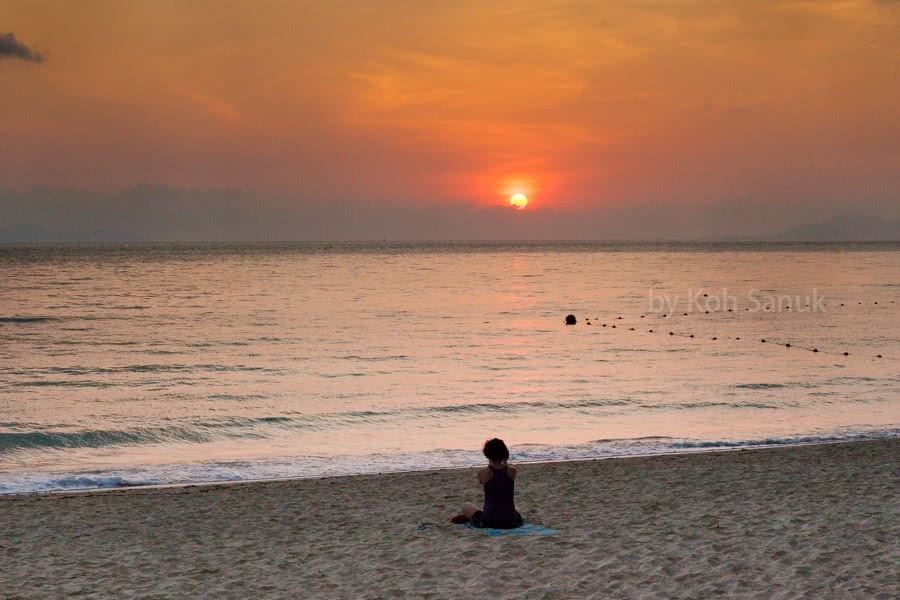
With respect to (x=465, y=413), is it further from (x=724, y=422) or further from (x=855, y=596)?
(x=855, y=596)

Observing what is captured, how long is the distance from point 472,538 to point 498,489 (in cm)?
61

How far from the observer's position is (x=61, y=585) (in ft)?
26.1

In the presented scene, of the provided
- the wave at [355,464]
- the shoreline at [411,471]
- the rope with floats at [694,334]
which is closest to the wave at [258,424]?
the wave at [355,464]

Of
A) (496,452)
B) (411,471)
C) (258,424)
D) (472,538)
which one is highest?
(496,452)

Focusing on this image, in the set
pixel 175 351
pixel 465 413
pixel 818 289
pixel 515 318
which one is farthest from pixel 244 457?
pixel 818 289

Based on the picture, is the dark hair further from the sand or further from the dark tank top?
the sand

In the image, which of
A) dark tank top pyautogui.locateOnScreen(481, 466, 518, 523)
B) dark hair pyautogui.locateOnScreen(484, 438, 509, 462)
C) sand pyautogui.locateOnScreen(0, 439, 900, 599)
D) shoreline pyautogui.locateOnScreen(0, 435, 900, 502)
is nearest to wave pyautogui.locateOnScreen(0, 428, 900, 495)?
shoreline pyautogui.locateOnScreen(0, 435, 900, 502)

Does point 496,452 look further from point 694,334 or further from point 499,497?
point 694,334

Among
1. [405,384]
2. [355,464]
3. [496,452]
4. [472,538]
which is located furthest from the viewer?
[405,384]

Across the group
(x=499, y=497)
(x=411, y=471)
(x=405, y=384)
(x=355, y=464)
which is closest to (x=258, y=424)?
(x=355, y=464)

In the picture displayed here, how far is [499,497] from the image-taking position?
31.8ft

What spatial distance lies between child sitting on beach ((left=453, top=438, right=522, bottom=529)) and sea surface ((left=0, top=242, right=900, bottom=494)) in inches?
187

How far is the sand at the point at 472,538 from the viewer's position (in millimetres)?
7824

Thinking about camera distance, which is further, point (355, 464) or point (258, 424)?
point (258, 424)
